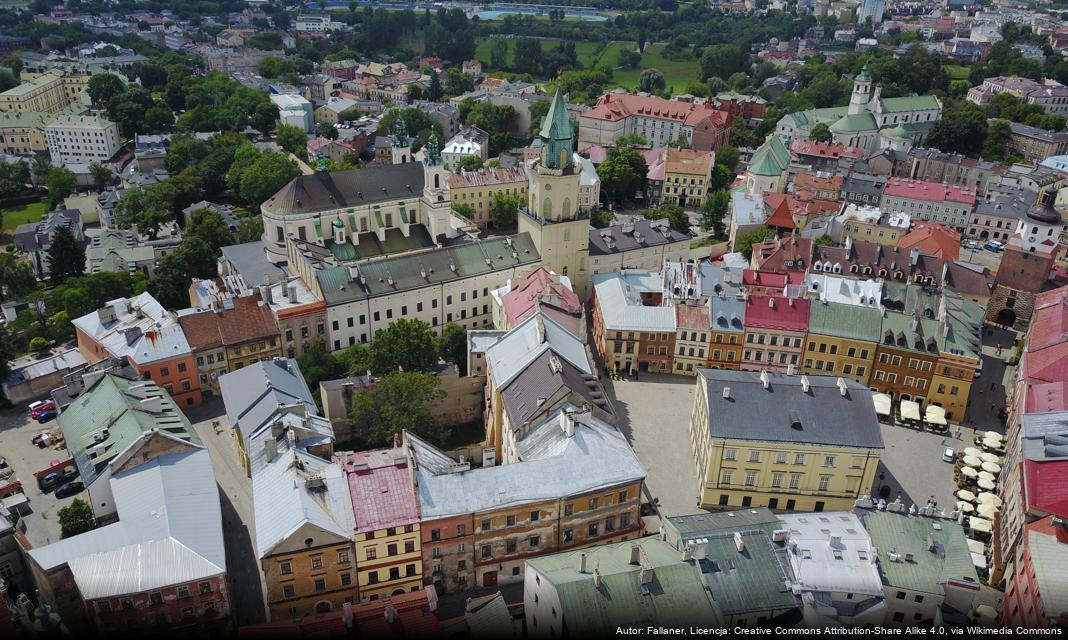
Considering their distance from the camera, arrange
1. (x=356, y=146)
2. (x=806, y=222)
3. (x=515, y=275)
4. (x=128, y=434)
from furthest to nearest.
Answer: (x=356, y=146), (x=806, y=222), (x=515, y=275), (x=128, y=434)

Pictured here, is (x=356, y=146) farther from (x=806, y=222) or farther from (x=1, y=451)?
(x=1, y=451)

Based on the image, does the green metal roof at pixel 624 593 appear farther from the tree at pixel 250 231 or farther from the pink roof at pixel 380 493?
the tree at pixel 250 231

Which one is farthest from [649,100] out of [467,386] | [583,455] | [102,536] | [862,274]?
[102,536]

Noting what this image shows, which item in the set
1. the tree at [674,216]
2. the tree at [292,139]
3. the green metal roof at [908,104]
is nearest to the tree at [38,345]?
the tree at [292,139]

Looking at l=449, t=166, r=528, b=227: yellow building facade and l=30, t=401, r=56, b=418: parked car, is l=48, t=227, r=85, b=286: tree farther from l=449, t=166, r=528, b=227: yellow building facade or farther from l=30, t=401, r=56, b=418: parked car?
l=449, t=166, r=528, b=227: yellow building facade

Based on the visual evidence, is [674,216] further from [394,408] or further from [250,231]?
[394,408]

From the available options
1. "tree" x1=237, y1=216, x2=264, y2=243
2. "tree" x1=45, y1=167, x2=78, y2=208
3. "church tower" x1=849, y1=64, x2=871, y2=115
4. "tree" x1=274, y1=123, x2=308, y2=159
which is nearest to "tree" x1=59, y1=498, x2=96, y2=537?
"tree" x1=237, y1=216, x2=264, y2=243

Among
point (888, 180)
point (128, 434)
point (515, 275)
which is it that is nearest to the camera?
point (128, 434)
